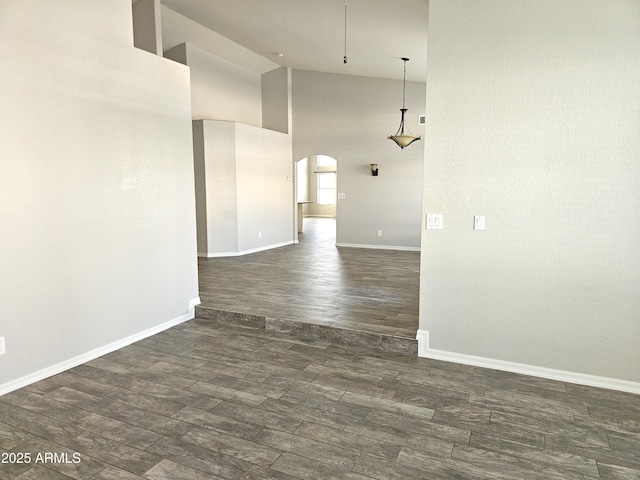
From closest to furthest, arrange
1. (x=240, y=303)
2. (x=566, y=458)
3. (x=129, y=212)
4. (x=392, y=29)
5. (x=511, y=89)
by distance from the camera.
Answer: (x=566, y=458), (x=511, y=89), (x=129, y=212), (x=240, y=303), (x=392, y=29)

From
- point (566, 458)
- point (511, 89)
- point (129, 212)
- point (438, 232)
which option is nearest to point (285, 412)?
point (566, 458)

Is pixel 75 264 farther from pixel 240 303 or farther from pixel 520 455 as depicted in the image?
pixel 520 455

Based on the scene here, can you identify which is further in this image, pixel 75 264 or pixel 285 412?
pixel 75 264

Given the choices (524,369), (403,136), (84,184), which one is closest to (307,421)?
(524,369)

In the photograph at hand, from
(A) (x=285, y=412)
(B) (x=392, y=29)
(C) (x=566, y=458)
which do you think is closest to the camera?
(C) (x=566, y=458)

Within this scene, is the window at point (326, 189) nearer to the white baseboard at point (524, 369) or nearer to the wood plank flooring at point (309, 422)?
the white baseboard at point (524, 369)

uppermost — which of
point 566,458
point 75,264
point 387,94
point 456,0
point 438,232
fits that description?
point 387,94

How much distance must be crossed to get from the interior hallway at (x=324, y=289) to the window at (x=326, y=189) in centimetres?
887

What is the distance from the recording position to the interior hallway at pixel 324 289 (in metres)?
3.98

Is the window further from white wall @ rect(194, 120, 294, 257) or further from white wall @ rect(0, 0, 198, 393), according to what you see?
white wall @ rect(0, 0, 198, 393)

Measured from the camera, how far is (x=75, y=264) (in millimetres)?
3266

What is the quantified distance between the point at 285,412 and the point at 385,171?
663 cm

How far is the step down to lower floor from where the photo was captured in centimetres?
358

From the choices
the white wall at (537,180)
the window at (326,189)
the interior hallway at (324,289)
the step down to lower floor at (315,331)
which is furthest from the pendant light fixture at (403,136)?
the window at (326,189)
